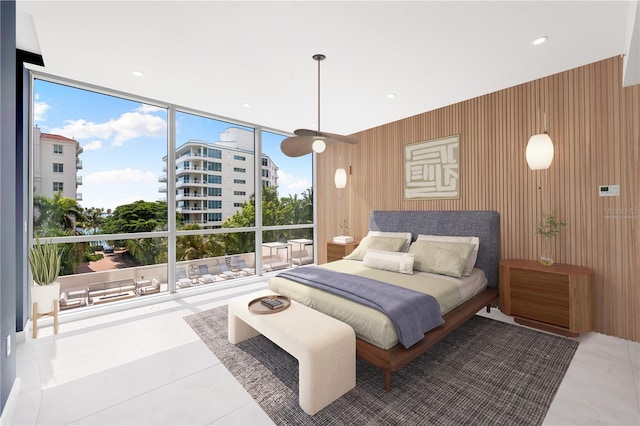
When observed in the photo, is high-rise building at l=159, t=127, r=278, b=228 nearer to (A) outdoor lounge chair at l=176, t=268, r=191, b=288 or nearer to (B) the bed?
(A) outdoor lounge chair at l=176, t=268, r=191, b=288

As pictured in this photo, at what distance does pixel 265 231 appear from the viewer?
17.5ft

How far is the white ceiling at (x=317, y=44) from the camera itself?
2.15m

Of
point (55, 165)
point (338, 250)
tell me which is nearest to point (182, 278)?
point (55, 165)

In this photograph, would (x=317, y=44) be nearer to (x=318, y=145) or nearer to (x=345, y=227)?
(x=318, y=145)

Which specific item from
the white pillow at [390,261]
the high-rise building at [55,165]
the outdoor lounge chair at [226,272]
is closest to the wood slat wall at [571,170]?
the white pillow at [390,261]

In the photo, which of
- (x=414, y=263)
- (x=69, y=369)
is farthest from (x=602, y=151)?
(x=69, y=369)

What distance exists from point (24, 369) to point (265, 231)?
3.48 metres

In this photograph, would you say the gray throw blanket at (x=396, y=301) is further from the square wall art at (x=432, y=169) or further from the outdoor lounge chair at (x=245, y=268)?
the outdoor lounge chair at (x=245, y=268)

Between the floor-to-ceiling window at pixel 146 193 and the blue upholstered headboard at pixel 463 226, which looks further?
the blue upholstered headboard at pixel 463 226

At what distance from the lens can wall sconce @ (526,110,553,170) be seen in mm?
2979

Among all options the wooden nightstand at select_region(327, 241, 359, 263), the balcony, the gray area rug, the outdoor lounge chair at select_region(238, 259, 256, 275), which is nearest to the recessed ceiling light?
the gray area rug

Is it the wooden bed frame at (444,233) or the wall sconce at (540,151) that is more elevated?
the wall sconce at (540,151)

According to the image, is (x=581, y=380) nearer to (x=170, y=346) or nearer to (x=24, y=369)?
(x=170, y=346)

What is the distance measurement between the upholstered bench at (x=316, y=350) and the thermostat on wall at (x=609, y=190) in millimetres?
2984
